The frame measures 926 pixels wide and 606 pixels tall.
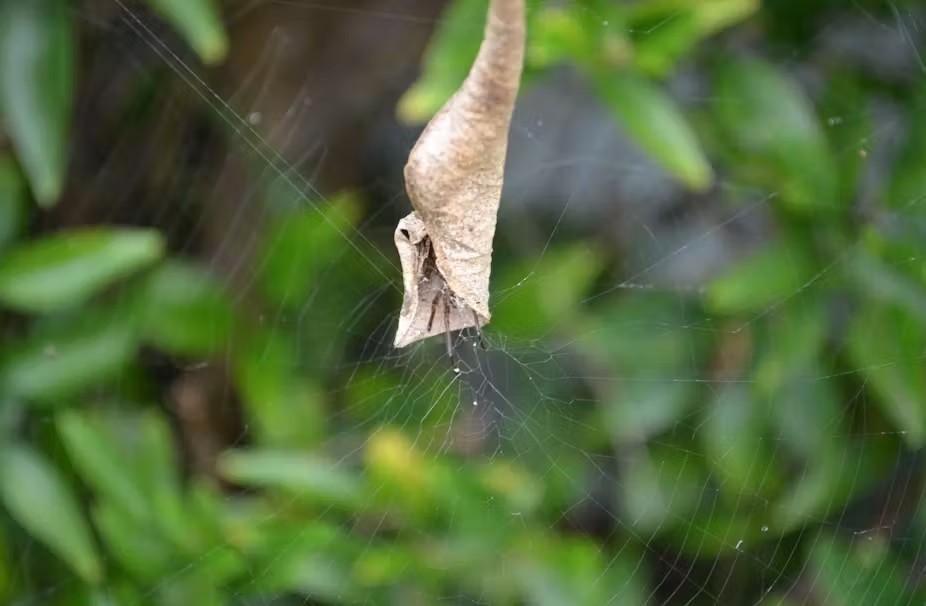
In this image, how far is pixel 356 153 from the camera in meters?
1.61

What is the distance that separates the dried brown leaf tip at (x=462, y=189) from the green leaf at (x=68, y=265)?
59 centimetres

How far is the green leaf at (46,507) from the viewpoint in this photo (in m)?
1.17

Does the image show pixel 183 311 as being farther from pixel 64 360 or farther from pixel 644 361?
pixel 644 361

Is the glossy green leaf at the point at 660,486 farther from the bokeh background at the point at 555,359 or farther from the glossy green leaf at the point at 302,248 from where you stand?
the glossy green leaf at the point at 302,248

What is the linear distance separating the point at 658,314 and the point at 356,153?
0.55 meters

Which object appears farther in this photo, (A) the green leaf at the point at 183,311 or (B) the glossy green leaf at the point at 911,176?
(A) the green leaf at the point at 183,311

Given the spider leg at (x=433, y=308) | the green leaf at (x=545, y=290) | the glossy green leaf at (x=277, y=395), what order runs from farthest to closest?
the glossy green leaf at (x=277, y=395)
the green leaf at (x=545, y=290)
the spider leg at (x=433, y=308)

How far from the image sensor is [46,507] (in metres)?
1.19

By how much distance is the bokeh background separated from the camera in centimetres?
112

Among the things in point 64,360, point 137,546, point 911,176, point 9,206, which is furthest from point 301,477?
point 911,176

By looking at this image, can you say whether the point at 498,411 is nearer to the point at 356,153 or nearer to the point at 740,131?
the point at 740,131

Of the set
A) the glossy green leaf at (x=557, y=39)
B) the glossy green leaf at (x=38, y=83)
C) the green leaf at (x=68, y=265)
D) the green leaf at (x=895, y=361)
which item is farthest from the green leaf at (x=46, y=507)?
the green leaf at (x=895, y=361)

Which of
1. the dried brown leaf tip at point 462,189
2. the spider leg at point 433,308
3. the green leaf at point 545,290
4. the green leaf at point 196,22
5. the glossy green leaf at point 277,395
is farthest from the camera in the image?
the glossy green leaf at point 277,395

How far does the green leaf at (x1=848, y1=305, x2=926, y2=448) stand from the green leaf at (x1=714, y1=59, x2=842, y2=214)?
14 centimetres
